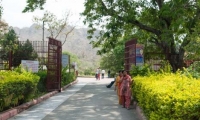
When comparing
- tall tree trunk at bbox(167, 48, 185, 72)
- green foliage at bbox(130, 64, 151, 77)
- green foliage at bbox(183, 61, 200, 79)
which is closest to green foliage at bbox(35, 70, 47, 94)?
green foliage at bbox(130, 64, 151, 77)

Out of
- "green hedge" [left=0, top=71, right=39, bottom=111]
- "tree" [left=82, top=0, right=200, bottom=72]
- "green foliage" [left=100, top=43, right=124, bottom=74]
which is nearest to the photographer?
"green hedge" [left=0, top=71, right=39, bottom=111]

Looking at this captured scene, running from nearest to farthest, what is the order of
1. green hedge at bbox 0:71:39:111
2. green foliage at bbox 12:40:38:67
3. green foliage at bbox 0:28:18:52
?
green hedge at bbox 0:71:39:111 → green foliage at bbox 0:28:18:52 → green foliage at bbox 12:40:38:67

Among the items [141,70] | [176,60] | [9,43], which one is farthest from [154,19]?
[9,43]

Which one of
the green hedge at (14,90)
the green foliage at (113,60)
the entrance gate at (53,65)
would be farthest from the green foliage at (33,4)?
the green foliage at (113,60)

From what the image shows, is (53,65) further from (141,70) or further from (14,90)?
(14,90)

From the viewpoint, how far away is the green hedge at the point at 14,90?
33.1 feet

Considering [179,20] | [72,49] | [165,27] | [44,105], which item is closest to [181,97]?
[44,105]

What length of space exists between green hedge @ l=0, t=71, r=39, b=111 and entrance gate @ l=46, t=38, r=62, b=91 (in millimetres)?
5399

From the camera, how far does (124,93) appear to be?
1320 cm

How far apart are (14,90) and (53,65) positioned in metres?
8.97

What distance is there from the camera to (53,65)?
1997 cm

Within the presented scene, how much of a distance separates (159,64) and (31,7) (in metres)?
8.37

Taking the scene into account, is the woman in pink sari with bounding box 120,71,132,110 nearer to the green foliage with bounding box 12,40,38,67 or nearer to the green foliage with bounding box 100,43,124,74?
the green foliage with bounding box 12,40,38,67

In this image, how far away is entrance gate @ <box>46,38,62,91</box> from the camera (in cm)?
1903
